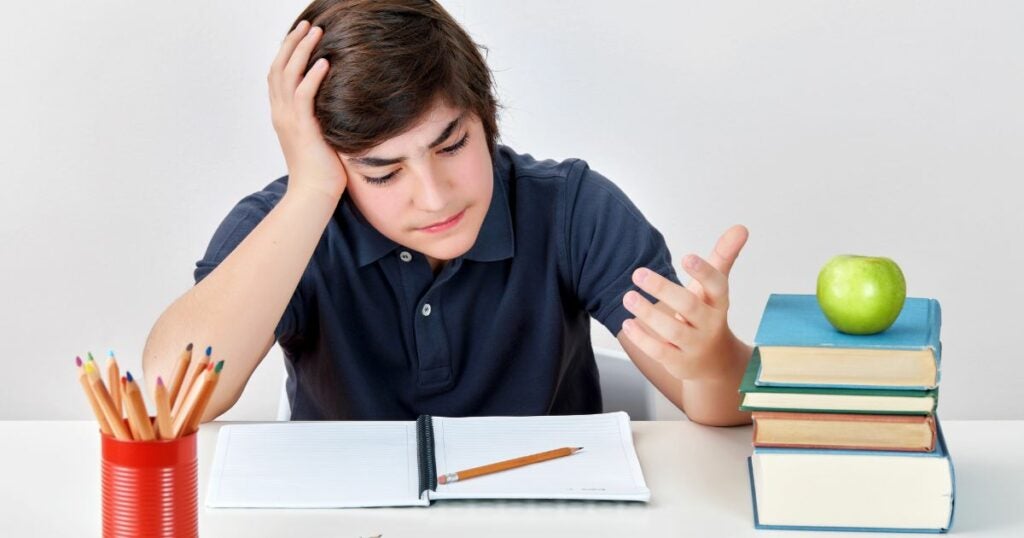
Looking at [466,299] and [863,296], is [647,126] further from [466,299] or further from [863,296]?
[863,296]

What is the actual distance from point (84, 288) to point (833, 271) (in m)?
2.09

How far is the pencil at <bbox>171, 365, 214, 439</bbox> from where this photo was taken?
3.28 feet

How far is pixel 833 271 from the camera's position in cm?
120

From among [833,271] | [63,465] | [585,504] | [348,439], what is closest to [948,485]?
[833,271]

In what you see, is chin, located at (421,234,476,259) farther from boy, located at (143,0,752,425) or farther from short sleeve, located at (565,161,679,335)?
short sleeve, located at (565,161,679,335)

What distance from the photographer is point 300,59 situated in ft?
Answer: 5.00

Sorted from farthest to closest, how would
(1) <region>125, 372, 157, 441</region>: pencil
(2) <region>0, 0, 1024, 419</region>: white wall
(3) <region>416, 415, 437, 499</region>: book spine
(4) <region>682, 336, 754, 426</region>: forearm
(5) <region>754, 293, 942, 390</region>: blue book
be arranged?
(2) <region>0, 0, 1024, 419</region>: white wall < (4) <region>682, 336, 754, 426</region>: forearm < (3) <region>416, 415, 437, 499</region>: book spine < (5) <region>754, 293, 942, 390</region>: blue book < (1) <region>125, 372, 157, 441</region>: pencil

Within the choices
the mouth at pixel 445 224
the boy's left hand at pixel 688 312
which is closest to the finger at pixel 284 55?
the mouth at pixel 445 224

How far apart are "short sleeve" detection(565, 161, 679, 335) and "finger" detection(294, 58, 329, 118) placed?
1.31ft

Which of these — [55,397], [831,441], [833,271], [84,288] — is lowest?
[55,397]

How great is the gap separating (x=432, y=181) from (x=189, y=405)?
54 centimetres

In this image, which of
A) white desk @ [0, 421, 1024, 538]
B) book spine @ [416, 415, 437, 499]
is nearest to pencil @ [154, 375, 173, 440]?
white desk @ [0, 421, 1024, 538]

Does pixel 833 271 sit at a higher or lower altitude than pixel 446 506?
higher

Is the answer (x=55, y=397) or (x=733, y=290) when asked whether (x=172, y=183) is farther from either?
(x=733, y=290)
